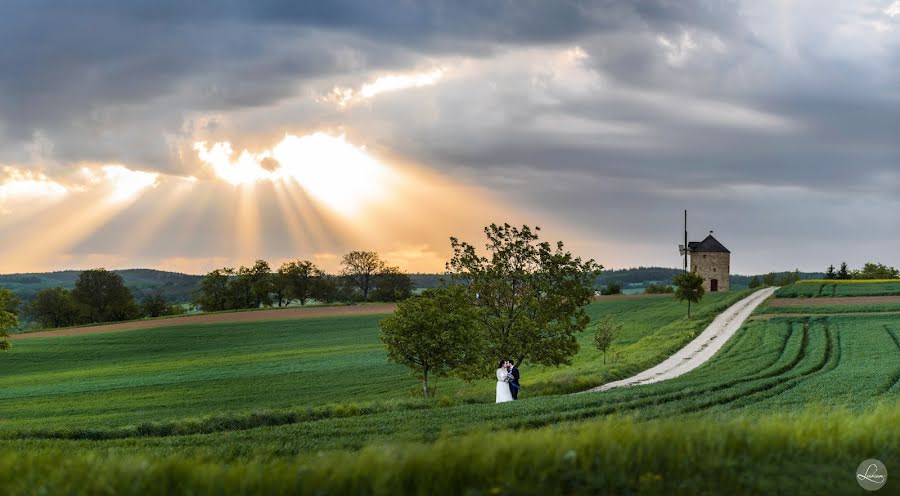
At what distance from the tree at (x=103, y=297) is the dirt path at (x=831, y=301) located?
3635 inches

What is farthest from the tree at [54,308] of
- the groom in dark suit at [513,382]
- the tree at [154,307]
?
the groom in dark suit at [513,382]

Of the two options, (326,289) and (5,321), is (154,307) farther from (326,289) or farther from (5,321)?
(5,321)

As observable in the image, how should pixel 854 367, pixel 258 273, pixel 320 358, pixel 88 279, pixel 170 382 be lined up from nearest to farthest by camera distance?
1. pixel 854 367
2. pixel 170 382
3. pixel 320 358
4. pixel 88 279
5. pixel 258 273

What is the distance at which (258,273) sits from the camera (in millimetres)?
130750

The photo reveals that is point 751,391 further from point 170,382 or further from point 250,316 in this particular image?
point 250,316

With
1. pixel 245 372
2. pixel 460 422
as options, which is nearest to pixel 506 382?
pixel 460 422

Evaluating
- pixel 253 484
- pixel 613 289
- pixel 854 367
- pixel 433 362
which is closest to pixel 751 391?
pixel 854 367

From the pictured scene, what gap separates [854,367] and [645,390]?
581 inches

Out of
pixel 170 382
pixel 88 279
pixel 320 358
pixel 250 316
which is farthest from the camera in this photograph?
pixel 88 279

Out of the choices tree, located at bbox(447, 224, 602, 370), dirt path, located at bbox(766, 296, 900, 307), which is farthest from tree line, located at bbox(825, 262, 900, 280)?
tree, located at bbox(447, 224, 602, 370)

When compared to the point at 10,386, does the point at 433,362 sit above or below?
above

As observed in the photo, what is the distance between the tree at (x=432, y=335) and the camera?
119 feet

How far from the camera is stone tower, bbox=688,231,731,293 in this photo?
11638 cm

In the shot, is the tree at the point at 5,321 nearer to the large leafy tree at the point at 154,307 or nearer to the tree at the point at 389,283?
the large leafy tree at the point at 154,307
